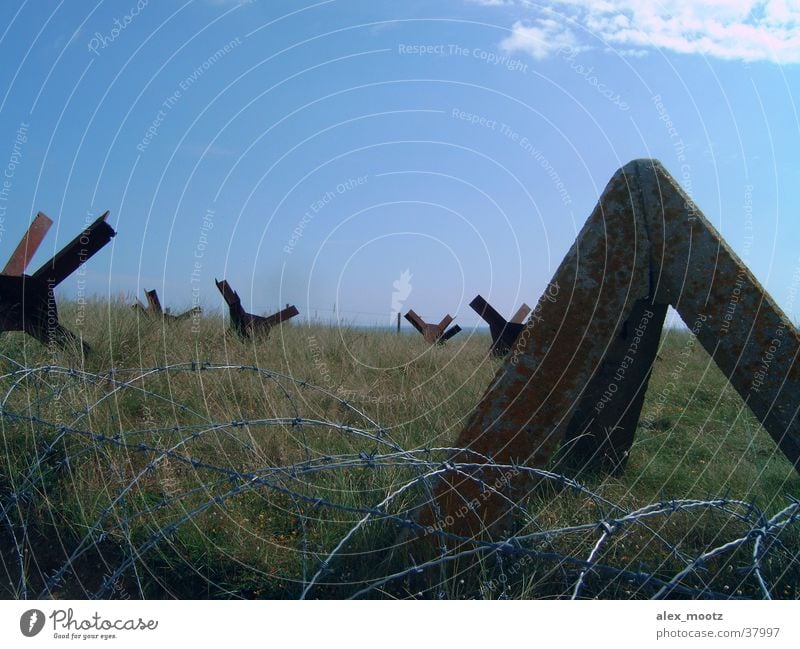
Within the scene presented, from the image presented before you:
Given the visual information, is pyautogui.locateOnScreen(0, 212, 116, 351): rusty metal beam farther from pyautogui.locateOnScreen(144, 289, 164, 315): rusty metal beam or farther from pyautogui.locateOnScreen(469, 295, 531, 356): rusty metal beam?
pyautogui.locateOnScreen(469, 295, 531, 356): rusty metal beam

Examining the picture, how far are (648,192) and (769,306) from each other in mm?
661

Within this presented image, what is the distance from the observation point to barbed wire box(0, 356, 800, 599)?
7.77 ft

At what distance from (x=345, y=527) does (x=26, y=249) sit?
4.12 meters

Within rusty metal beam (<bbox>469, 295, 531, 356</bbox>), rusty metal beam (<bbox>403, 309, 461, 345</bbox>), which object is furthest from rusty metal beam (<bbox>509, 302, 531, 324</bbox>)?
rusty metal beam (<bbox>403, 309, 461, 345</bbox>)

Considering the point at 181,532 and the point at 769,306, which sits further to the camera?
the point at 181,532

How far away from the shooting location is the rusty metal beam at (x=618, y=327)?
2629 millimetres

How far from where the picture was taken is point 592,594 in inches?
97.8

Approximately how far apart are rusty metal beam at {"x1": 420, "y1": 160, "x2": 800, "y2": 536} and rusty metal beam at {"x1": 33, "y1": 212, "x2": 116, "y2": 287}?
349 centimetres

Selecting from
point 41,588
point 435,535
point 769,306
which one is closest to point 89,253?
point 41,588

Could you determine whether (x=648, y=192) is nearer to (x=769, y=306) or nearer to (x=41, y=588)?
(x=769, y=306)

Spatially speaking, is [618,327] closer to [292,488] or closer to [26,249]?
[292,488]

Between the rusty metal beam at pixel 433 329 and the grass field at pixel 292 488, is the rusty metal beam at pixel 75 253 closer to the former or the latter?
the grass field at pixel 292 488

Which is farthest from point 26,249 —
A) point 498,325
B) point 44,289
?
point 498,325
